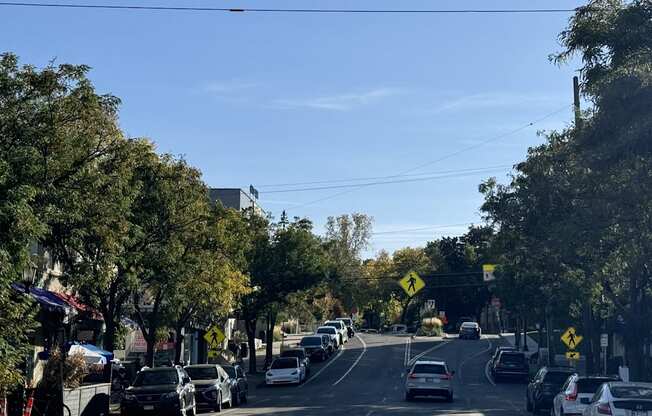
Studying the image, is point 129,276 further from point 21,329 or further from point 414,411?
point 21,329

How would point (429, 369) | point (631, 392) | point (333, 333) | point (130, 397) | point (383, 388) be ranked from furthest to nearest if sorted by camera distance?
point (333, 333) → point (383, 388) → point (429, 369) → point (130, 397) → point (631, 392)

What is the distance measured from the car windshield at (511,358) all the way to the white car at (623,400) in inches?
1125

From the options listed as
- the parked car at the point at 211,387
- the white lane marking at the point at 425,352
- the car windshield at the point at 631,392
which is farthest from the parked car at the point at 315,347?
the car windshield at the point at 631,392

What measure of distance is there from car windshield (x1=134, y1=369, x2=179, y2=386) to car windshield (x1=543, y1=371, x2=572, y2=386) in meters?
11.3

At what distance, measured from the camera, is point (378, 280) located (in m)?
110

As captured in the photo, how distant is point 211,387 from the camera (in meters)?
31.6

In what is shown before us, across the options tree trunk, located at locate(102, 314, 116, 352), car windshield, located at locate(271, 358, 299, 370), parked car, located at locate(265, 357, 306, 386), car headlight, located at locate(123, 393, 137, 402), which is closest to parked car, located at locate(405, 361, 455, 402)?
tree trunk, located at locate(102, 314, 116, 352)

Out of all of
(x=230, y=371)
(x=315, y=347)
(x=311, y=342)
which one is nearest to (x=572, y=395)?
(x=230, y=371)

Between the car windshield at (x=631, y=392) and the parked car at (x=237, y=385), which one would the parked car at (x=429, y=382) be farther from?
the car windshield at (x=631, y=392)

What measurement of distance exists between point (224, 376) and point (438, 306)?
77.5 m

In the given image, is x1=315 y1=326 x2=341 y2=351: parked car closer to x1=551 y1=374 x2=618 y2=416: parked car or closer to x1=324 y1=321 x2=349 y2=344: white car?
x1=324 y1=321 x2=349 y2=344: white car

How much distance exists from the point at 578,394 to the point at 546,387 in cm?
560

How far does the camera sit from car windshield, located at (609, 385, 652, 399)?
19531 millimetres

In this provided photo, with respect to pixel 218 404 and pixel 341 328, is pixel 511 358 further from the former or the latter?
pixel 341 328
